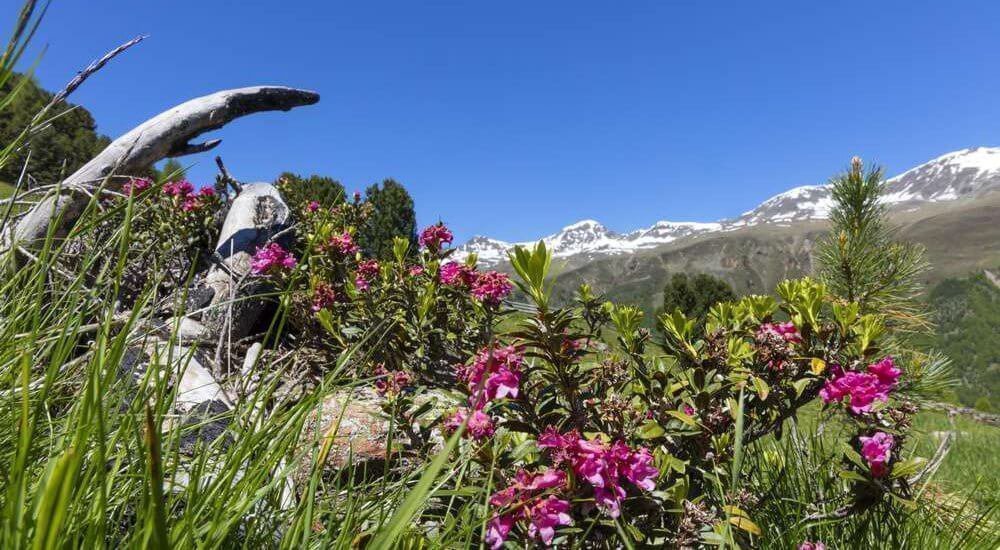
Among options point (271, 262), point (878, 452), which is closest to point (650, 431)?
point (878, 452)

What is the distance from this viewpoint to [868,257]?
3518mm

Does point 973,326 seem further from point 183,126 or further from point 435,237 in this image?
point 183,126

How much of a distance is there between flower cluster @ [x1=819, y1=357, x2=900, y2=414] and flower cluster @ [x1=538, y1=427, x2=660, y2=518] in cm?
72

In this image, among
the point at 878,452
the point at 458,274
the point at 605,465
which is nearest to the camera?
the point at 605,465

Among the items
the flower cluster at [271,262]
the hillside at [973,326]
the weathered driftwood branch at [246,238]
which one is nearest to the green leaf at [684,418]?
the flower cluster at [271,262]

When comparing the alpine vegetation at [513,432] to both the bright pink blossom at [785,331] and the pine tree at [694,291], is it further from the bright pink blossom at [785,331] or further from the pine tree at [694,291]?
the pine tree at [694,291]

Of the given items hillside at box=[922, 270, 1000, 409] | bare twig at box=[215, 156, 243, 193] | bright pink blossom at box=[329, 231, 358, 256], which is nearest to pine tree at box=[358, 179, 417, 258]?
bare twig at box=[215, 156, 243, 193]

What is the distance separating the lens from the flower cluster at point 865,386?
163 centimetres

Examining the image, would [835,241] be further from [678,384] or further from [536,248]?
[536,248]

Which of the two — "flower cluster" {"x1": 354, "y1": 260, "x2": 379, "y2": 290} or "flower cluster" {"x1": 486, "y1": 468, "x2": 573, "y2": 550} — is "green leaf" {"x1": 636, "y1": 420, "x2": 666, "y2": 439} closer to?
"flower cluster" {"x1": 486, "y1": 468, "x2": 573, "y2": 550}

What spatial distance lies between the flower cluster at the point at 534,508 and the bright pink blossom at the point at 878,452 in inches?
38.2

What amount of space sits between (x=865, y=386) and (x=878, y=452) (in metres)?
0.21

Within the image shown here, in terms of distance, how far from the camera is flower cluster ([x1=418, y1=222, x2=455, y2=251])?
3520mm

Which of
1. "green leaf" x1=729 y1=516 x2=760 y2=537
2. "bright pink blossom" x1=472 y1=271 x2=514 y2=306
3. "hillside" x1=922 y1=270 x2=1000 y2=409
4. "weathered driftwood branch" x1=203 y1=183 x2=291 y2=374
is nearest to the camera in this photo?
"green leaf" x1=729 y1=516 x2=760 y2=537
